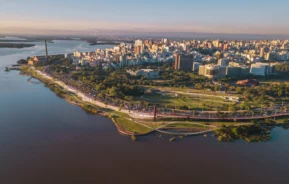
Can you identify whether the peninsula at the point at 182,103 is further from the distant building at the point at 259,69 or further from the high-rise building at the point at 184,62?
the high-rise building at the point at 184,62

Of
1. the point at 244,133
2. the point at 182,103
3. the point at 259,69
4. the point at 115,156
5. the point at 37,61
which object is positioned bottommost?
the point at 115,156

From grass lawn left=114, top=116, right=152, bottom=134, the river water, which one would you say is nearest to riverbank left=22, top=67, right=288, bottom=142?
grass lawn left=114, top=116, right=152, bottom=134

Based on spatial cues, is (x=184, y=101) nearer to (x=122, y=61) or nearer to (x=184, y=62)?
(x=184, y=62)

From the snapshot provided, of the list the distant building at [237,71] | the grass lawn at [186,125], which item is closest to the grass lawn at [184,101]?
the grass lawn at [186,125]

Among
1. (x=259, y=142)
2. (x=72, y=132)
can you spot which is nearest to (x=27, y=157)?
(x=72, y=132)

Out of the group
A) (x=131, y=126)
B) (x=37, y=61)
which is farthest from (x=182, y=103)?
(x=37, y=61)

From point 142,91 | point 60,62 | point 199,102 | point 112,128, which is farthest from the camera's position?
point 60,62

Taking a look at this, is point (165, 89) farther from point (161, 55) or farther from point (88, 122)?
point (161, 55)
